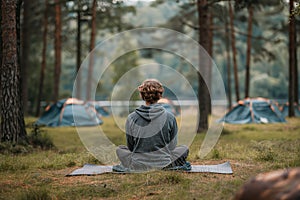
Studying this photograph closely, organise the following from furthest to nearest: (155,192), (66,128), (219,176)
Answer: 1. (66,128)
2. (219,176)
3. (155,192)

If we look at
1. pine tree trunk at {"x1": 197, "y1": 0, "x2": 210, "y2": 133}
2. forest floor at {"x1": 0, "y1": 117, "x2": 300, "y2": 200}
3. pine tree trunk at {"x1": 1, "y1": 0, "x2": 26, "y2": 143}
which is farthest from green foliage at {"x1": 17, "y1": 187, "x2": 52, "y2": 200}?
pine tree trunk at {"x1": 197, "y1": 0, "x2": 210, "y2": 133}

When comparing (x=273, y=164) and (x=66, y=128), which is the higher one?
(x=273, y=164)

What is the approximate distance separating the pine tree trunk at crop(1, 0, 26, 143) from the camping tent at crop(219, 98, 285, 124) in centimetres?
1103

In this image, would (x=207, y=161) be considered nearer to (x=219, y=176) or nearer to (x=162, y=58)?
(x=219, y=176)

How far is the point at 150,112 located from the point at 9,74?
4064 millimetres

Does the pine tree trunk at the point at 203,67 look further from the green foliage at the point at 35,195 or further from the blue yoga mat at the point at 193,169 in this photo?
the green foliage at the point at 35,195

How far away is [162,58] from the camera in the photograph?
74000 mm

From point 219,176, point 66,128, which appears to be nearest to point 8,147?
point 219,176

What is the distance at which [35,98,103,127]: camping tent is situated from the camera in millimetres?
17439

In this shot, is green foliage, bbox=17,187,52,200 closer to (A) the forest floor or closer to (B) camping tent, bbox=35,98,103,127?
(A) the forest floor

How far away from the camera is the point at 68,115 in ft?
58.1

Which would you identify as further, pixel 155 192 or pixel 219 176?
pixel 219 176

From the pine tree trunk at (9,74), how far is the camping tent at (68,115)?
7.66 meters

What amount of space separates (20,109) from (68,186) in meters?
4.30
